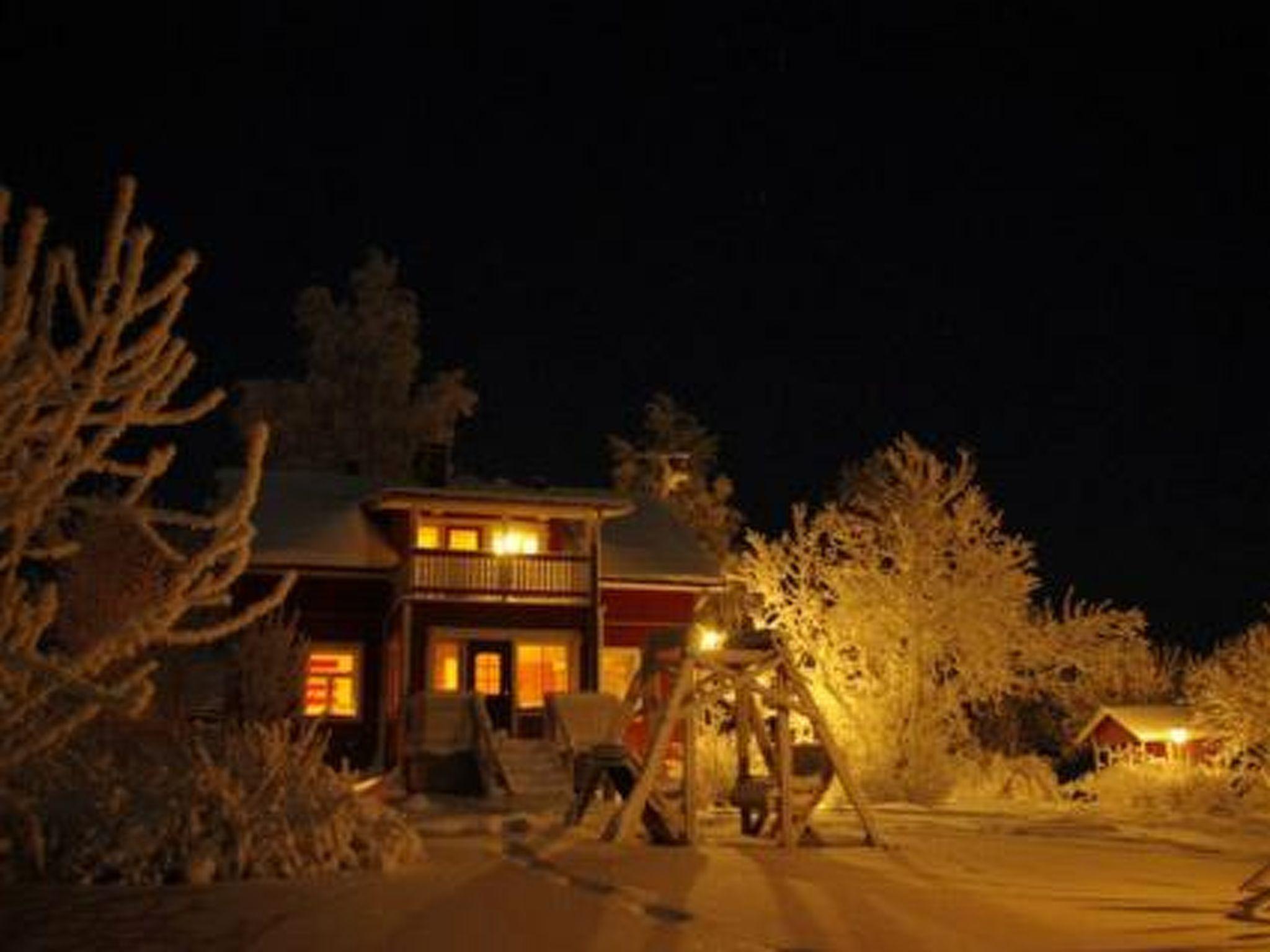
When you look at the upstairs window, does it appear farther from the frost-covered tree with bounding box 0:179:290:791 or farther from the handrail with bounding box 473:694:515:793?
the frost-covered tree with bounding box 0:179:290:791

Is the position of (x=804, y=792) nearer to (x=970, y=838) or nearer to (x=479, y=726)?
(x=970, y=838)

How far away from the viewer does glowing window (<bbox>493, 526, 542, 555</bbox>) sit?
29.8 meters

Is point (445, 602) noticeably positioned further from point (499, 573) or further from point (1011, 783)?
point (1011, 783)

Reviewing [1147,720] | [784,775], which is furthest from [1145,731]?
[784,775]

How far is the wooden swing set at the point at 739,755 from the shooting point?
46.4 ft

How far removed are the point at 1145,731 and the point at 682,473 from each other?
1781 centimetres

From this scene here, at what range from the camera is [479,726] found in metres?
23.6

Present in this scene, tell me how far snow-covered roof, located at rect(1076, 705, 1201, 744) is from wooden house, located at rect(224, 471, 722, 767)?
1478 centimetres

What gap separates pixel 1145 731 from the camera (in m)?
36.2

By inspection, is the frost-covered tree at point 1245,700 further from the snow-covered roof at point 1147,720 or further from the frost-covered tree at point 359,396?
the frost-covered tree at point 359,396

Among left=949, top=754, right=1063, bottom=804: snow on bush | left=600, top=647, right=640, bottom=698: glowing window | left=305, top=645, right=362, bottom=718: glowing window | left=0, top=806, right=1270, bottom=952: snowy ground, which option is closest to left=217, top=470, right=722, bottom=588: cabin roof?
left=600, top=647, right=640, bottom=698: glowing window

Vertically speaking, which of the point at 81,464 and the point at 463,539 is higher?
the point at 463,539

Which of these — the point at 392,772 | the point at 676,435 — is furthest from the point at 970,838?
the point at 676,435

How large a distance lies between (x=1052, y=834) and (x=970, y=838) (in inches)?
60.8
